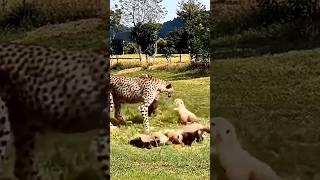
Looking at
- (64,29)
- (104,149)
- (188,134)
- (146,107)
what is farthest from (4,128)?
(188,134)

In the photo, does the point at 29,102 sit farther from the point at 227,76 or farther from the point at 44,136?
the point at 227,76

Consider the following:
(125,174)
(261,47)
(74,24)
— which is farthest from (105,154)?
(261,47)

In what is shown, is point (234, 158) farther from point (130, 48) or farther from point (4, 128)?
point (4, 128)

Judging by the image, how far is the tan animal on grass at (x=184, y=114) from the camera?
3.82m

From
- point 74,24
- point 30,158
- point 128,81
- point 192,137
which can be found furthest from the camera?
point 128,81

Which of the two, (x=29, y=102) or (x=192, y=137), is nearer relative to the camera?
(x=29, y=102)

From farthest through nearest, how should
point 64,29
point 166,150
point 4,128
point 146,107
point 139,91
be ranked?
point 139,91 < point 146,107 < point 166,150 < point 64,29 < point 4,128

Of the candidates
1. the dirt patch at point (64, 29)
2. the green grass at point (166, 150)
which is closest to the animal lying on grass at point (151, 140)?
the green grass at point (166, 150)

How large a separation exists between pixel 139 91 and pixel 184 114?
0.48m

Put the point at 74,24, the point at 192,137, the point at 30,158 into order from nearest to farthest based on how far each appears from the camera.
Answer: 1. the point at 30,158
2. the point at 74,24
3. the point at 192,137

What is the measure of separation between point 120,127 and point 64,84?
2.64 feet

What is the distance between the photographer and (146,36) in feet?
12.8

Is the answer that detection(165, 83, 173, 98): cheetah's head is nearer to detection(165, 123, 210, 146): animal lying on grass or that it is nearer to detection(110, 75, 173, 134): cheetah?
detection(110, 75, 173, 134): cheetah

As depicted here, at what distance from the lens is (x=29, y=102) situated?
3.28 metres
